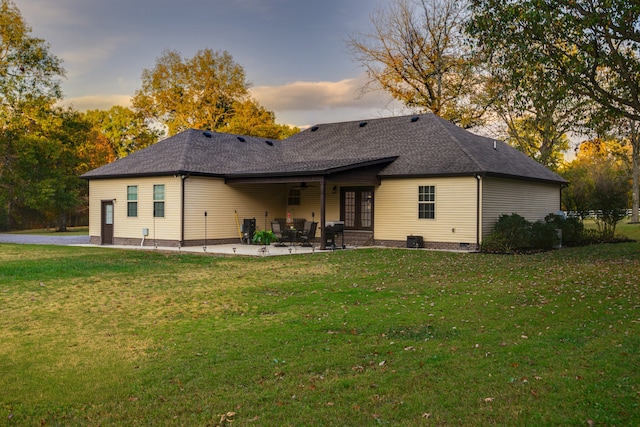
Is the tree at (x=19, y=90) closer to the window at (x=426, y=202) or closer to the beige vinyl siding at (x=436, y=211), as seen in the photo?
the beige vinyl siding at (x=436, y=211)

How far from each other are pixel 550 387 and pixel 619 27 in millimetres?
10567

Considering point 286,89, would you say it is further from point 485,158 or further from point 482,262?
point 482,262

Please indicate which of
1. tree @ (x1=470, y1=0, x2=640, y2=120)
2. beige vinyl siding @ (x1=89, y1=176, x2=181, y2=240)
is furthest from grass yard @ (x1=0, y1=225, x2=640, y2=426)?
beige vinyl siding @ (x1=89, y1=176, x2=181, y2=240)

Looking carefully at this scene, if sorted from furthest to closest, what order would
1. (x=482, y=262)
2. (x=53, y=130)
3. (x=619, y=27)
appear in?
(x=53, y=130), (x=482, y=262), (x=619, y=27)

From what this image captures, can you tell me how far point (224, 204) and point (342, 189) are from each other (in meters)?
5.06

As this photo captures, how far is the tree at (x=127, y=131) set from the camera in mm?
50344

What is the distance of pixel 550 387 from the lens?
539 cm

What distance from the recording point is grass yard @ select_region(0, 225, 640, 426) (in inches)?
193

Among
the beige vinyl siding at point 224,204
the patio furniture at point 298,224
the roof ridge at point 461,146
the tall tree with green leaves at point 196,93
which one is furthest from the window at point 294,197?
the tall tree with green leaves at point 196,93

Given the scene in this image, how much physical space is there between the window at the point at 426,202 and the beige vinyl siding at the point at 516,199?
6.14 feet

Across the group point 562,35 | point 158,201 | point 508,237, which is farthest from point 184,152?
point 562,35

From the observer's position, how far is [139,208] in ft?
78.0

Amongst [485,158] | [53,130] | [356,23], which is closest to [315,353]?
[485,158]

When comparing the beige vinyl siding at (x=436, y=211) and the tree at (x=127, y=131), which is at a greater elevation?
the tree at (x=127, y=131)
